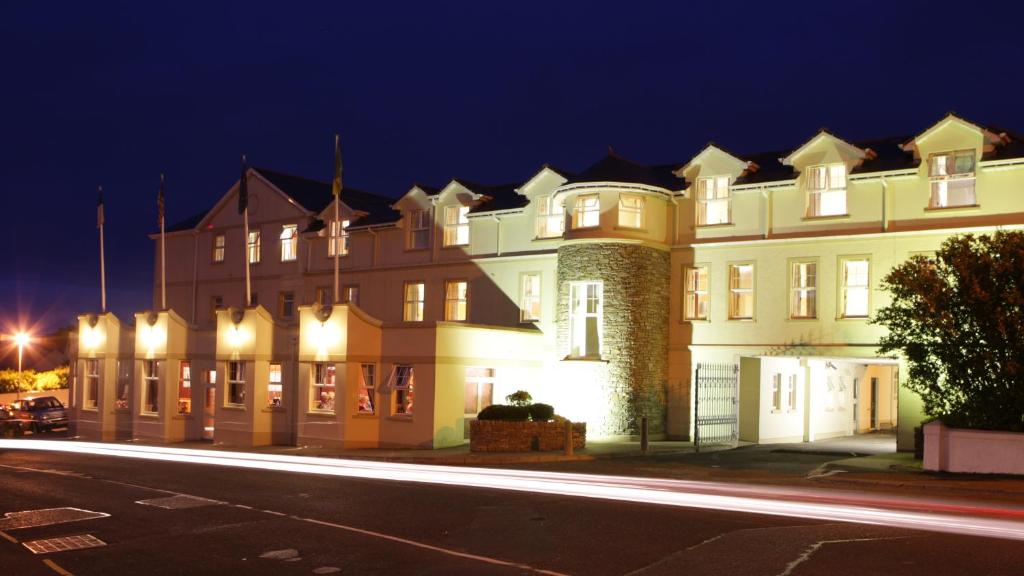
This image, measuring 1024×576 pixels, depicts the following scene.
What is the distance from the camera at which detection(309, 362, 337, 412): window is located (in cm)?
3284

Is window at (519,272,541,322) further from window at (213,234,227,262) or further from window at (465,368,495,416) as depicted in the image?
window at (213,234,227,262)

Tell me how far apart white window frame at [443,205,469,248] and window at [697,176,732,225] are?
926 cm

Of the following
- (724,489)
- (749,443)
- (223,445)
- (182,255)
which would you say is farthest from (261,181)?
(724,489)

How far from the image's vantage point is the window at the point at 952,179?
93.1 ft

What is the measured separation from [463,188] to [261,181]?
1171cm

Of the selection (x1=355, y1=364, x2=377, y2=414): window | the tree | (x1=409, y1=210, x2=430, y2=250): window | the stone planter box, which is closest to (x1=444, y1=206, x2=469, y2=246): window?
(x1=409, y1=210, x2=430, y2=250): window

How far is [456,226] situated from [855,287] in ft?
49.2

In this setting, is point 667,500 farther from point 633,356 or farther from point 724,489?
point 633,356

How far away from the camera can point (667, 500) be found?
1730cm

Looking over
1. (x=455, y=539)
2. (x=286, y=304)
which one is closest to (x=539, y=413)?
(x=455, y=539)

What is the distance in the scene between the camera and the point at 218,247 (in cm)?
4669

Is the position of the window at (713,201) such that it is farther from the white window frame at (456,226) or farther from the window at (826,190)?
the white window frame at (456,226)

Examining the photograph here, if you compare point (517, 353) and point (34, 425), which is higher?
point (517, 353)

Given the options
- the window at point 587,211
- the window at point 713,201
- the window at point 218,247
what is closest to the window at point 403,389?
the window at point 587,211
